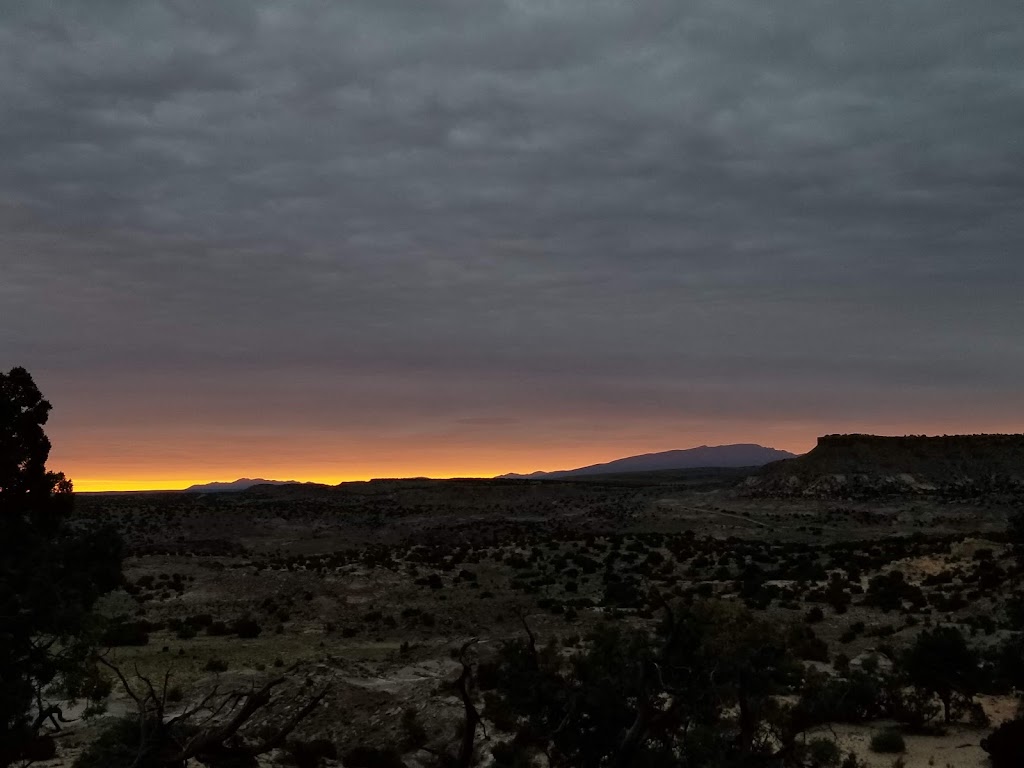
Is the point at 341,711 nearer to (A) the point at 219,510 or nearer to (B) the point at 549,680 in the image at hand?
(B) the point at 549,680

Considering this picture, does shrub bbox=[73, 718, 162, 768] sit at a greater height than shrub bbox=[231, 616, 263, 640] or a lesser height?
greater

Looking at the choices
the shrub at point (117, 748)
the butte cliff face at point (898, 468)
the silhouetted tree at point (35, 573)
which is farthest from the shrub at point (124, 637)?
the butte cliff face at point (898, 468)

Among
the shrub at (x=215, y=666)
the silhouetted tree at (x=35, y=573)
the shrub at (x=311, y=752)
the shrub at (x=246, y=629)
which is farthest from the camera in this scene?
the shrub at (x=246, y=629)

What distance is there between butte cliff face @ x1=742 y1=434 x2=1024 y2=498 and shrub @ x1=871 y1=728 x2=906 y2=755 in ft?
279

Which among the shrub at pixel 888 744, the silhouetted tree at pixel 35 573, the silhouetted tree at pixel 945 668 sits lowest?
the shrub at pixel 888 744

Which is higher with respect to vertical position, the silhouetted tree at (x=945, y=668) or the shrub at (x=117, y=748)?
the shrub at (x=117, y=748)

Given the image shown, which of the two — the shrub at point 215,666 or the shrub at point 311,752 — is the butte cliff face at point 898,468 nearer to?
the shrub at point 215,666

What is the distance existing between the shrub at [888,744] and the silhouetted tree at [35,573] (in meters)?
16.2

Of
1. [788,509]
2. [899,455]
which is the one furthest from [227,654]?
[899,455]

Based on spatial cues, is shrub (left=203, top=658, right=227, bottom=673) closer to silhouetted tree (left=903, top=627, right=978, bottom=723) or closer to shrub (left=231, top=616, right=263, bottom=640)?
shrub (left=231, top=616, right=263, bottom=640)

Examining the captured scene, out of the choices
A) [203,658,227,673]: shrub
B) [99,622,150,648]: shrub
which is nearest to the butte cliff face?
[99,622,150,648]: shrub

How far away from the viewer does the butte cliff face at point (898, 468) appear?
311 feet

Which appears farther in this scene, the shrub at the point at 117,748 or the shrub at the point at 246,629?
the shrub at the point at 246,629

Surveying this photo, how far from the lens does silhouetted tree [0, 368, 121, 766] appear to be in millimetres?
12664
